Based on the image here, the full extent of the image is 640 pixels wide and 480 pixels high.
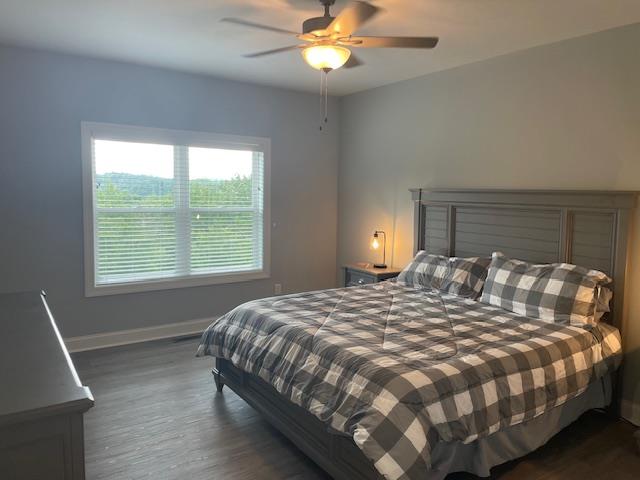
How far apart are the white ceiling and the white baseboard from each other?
96.7 inches

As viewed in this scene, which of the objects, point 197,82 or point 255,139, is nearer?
point 197,82

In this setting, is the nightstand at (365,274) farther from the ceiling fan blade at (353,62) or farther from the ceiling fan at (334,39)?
the ceiling fan at (334,39)

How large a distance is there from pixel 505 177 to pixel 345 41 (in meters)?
1.97

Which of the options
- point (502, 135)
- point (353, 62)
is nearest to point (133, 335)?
point (353, 62)

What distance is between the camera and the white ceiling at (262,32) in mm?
2910

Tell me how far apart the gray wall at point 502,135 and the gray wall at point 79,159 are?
710 mm

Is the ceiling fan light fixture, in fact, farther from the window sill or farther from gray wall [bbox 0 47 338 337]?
the window sill

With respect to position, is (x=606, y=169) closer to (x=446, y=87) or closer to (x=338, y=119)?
(x=446, y=87)

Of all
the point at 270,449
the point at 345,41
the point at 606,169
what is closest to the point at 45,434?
the point at 270,449

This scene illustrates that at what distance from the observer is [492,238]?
3.99 metres

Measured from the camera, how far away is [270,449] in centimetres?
278

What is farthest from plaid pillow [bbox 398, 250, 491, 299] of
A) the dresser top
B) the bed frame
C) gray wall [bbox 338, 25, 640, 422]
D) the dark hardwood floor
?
the dresser top

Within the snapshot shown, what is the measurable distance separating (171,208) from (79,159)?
914mm

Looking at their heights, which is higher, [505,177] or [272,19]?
[272,19]
